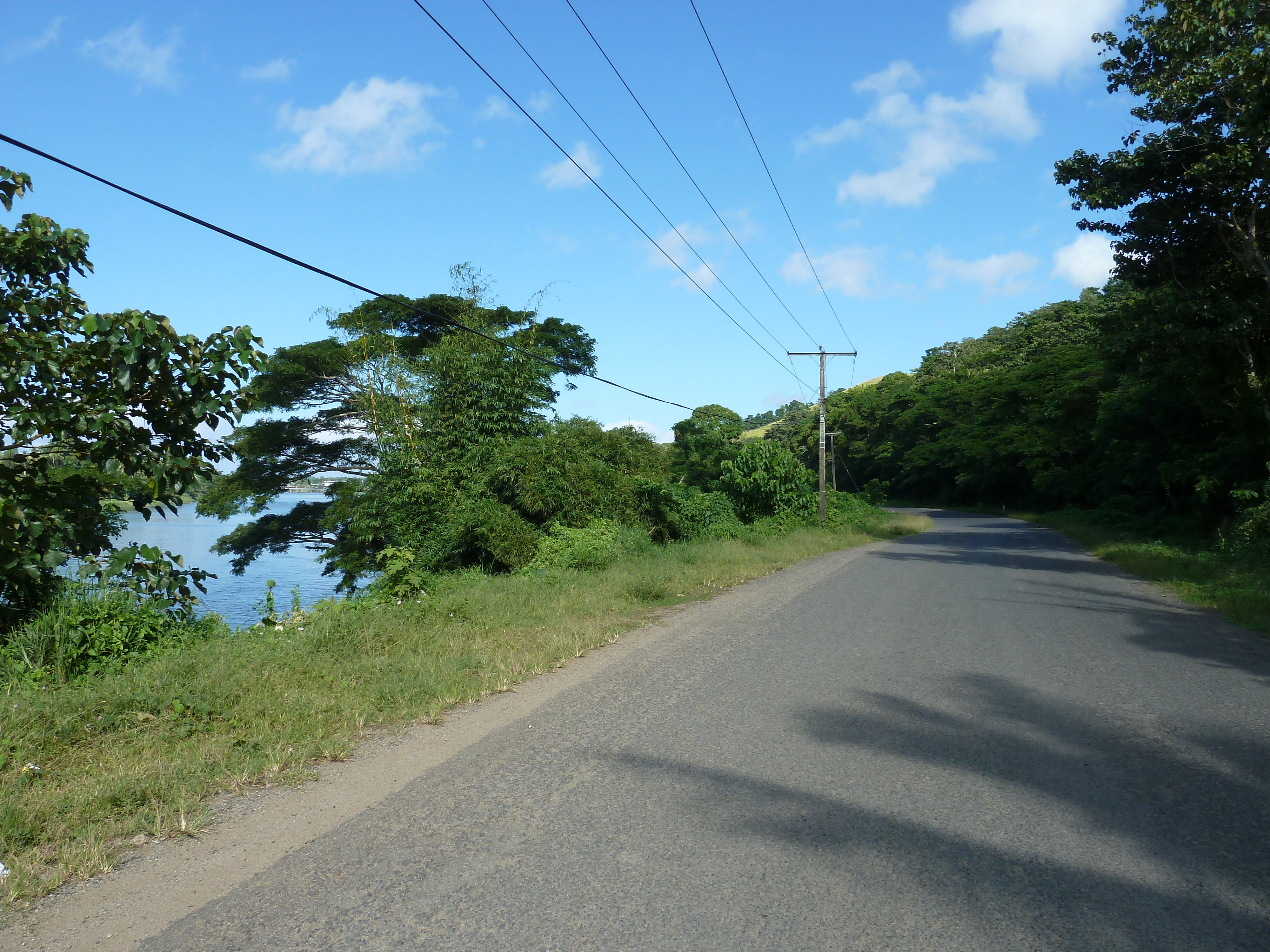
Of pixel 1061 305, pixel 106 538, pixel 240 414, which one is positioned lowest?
pixel 106 538

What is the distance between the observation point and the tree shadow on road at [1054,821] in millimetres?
3197

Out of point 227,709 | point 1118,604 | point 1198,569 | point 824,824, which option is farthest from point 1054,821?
point 1198,569

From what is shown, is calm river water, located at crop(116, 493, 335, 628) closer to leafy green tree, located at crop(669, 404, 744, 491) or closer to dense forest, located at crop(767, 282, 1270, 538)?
leafy green tree, located at crop(669, 404, 744, 491)

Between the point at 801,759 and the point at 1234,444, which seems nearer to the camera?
the point at 801,759

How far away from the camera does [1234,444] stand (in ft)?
72.5

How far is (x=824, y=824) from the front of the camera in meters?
4.04

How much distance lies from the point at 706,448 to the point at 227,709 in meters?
36.6

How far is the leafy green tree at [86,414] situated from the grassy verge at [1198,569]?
38.3ft

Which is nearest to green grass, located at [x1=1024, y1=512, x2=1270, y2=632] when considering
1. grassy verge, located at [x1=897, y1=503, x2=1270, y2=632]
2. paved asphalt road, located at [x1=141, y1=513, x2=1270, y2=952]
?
grassy verge, located at [x1=897, y1=503, x2=1270, y2=632]

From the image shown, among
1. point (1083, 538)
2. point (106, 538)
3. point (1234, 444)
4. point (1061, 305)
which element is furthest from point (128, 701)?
point (1061, 305)

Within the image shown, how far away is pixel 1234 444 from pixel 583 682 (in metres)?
22.2

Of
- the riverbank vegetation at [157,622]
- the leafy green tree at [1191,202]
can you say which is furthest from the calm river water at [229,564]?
the leafy green tree at [1191,202]

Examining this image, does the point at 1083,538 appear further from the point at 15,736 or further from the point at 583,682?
the point at 15,736

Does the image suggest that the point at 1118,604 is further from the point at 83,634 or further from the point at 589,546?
the point at 83,634
